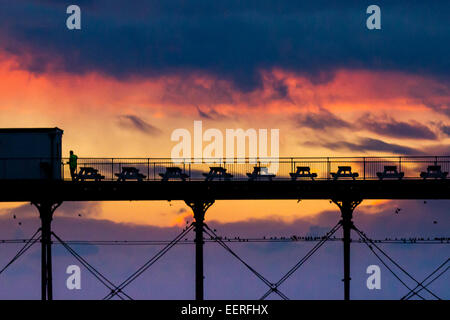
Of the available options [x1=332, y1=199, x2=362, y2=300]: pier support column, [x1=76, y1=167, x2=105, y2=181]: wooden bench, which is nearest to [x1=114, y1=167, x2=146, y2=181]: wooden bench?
[x1=76, y1=167, x2=105, y2=181]: wooden bench

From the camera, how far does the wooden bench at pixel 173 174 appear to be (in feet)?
242

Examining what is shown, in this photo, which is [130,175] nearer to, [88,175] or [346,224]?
[88,175]

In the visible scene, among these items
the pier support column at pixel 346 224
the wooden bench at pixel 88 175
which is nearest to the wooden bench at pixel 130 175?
the wooden bench at pixel 88 175

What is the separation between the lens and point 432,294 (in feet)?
249

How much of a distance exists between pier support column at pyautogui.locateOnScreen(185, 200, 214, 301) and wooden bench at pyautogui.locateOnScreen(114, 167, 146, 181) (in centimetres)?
329

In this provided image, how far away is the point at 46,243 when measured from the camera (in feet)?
244

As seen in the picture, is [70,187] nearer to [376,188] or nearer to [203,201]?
[203,201]

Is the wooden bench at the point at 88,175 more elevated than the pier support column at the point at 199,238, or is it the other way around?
the wooden bench at the point at 88,175

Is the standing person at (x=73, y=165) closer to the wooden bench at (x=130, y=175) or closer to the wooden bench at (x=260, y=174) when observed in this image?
the wooden bench at (x=130, y=175)

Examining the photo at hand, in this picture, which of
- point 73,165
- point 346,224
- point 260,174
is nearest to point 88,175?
point 73,165

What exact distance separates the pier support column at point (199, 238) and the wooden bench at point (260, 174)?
3034 mm

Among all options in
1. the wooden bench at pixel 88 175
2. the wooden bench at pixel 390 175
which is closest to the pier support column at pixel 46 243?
the wooden bench at pixel 88 175

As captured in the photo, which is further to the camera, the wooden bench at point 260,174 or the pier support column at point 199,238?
the wooden bench at point 260,174
